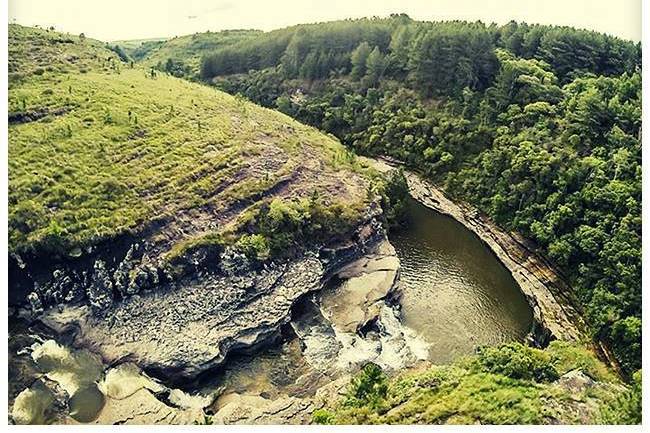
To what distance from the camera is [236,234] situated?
42.6 metres

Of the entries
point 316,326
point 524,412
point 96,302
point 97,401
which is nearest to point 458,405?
point 524,412

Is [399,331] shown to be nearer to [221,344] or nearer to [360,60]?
[221,344]

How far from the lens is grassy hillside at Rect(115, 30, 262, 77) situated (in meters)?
103

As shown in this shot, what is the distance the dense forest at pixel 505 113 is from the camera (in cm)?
4472

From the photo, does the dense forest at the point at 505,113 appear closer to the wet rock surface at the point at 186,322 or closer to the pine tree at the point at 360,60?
the pine tree at the point at 360,60

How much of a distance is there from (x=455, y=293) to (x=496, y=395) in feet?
53.8

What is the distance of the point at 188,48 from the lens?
118250mm

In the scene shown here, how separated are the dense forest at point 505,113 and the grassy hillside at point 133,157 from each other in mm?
11333

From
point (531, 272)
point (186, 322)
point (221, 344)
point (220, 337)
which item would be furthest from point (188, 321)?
point (531, 272)

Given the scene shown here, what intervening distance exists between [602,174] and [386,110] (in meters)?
27.6

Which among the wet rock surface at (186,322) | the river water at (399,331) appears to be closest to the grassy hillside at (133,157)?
the wet rock surface at (186,322)

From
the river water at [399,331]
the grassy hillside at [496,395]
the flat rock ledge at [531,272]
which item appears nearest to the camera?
the grassy hillside at [496,395]

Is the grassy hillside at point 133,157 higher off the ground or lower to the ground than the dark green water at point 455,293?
higher

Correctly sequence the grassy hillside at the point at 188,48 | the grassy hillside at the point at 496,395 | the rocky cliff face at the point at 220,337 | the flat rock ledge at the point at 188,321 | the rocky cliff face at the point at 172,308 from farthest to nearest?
the grassy hillside at the point at 188,48 → the rocky cliff face at the point at 172,308 → the flat rock ledge at the point at 188,321 → the rocky cliff face at the point at 220,337 → the grassy hillside at the point at 496,395
